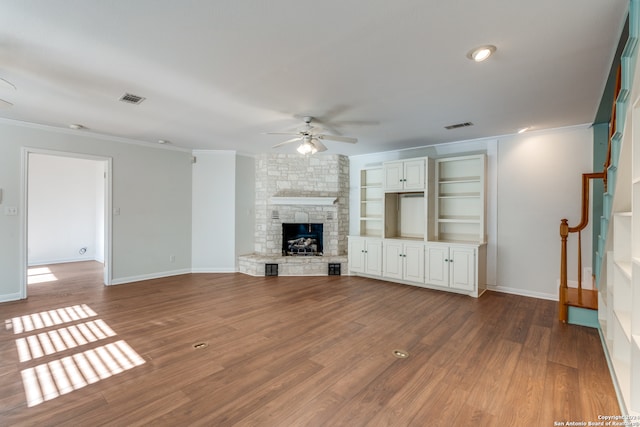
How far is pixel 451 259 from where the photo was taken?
15.6ft

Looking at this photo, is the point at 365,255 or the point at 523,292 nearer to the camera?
the point at 523,292

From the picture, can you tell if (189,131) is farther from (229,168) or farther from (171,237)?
(171,237)

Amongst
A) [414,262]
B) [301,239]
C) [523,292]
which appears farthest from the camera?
[301,239]

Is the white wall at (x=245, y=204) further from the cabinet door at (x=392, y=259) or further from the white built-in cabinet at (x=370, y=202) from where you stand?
the cabinet door at (x=392, y=259)

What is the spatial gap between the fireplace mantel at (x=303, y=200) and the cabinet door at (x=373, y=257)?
121cm

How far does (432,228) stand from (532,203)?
5.12 ft

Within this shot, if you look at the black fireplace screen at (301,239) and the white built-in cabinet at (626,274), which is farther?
the black fireplace screen at (301,239)

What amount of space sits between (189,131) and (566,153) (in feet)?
19.3

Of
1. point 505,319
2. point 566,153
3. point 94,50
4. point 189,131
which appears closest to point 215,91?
point 94,50

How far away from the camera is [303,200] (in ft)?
20.5

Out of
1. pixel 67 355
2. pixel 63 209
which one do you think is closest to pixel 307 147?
pixel 67 355

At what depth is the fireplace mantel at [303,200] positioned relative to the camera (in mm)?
6211

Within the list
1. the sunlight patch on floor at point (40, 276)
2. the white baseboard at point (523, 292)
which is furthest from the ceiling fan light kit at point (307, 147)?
the sunlight patch on floor at point (40, 276)

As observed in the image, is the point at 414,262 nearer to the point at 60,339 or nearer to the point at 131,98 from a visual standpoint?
the point at 131,98
